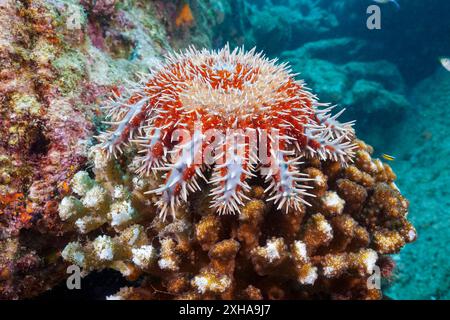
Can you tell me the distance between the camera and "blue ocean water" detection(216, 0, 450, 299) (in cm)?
804

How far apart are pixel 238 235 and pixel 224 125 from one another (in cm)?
82

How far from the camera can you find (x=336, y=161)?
2707mm

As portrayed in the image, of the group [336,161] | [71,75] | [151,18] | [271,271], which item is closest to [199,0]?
[151,18]

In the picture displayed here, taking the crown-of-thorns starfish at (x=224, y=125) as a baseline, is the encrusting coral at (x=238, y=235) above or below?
below

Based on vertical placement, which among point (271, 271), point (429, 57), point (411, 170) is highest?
point (429, 57)

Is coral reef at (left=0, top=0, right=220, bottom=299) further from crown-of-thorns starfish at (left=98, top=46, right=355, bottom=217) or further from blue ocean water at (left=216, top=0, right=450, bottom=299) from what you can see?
blue ocean water at (left=216, top=0, right=450, bottom=299)

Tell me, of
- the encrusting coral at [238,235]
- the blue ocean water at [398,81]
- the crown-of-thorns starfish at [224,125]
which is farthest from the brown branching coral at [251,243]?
the blue ocean water at [398,81]

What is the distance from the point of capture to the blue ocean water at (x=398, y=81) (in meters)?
8.04

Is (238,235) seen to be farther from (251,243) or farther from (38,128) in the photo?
(38,128)

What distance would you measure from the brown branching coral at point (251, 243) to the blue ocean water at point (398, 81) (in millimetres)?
4974

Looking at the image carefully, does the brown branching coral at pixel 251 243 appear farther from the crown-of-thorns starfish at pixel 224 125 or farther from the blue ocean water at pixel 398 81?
the blue ocean water at pixel 398 81

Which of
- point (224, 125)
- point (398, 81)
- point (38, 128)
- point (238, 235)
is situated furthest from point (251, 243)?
point (398, 81)
